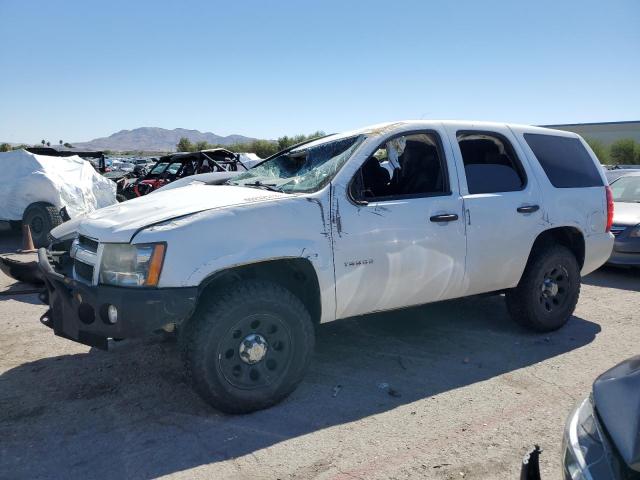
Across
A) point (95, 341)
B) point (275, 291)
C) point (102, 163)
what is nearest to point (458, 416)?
point (275, 291)

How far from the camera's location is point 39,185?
952 centimetres

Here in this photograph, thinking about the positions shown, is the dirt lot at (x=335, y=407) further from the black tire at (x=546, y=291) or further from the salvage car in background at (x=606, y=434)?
the salvage car in background at (x=606, y=434)

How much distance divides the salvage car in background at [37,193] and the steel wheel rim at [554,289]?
316 inches

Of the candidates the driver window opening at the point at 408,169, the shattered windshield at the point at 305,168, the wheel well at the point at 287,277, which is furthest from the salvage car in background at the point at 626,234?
the wheel well at the point at 287,277

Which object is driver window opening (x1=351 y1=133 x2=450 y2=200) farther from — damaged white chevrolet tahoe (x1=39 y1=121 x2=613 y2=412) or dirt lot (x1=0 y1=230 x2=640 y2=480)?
dirt lot (x1=0 y1=230 x2=640 y2=480)

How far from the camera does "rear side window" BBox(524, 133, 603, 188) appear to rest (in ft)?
16.1

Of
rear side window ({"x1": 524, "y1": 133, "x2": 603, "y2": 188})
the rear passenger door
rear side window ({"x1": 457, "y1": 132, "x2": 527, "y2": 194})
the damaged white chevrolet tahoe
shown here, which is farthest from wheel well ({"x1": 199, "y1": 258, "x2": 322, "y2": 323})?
rear side window ({"x1": 524, "y1": 133, "x2": 603, "y2": 188})

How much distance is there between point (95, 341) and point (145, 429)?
0.62 metres

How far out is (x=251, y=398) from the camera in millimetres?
3436

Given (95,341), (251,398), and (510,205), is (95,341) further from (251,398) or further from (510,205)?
(510,205)

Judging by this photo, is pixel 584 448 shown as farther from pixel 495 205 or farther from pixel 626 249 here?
pixel 626 249

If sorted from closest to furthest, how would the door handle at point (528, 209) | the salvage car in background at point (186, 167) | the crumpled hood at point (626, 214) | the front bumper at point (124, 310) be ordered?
the front bumper at point (124, 310) < the door handle at point (528, 209) < the crumpled hood at point (626, 214) < the salvage car in background at point (186, 167)

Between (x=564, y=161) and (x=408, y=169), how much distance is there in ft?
5.47

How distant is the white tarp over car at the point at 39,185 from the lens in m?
9.53
